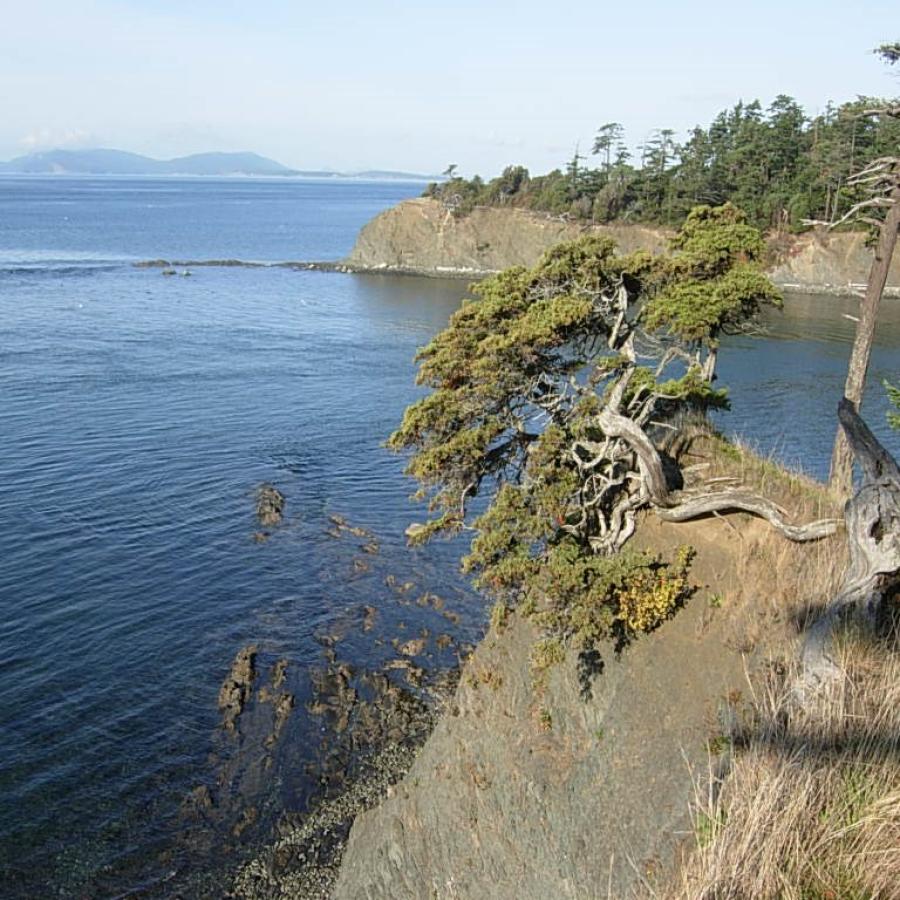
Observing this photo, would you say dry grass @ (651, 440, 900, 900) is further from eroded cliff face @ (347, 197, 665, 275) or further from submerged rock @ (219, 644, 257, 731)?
eroded cliff face @ (347, 197, 665, 275)

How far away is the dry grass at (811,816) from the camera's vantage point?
6070mm

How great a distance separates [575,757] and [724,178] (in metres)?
100

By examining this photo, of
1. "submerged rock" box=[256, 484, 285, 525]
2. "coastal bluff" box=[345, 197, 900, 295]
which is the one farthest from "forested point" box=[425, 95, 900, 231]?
"submerged rock" box=[256, 484, 285, 525]

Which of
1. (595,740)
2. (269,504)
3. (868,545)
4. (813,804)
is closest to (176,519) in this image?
(269,504)

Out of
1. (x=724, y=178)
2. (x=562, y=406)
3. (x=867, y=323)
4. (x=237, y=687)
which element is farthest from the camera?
(x=724, y=178)

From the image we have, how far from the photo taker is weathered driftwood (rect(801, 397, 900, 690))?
1138 centimetres

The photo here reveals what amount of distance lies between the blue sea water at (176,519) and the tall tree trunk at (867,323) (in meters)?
12.4

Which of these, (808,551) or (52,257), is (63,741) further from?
(52,257)

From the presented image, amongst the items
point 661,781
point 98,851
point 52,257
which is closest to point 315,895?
point 98,851

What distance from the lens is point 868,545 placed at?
1159 centimetres

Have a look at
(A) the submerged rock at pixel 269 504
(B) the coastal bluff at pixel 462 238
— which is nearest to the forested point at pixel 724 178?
(B) the coastal bluff at pixel 462 238

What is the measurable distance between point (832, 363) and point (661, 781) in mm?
52922

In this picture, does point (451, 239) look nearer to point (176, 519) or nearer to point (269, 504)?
point (269, 504)

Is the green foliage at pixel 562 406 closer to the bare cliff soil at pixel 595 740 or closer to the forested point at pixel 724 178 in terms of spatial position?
the bare cliff soil at pixel 595 740
